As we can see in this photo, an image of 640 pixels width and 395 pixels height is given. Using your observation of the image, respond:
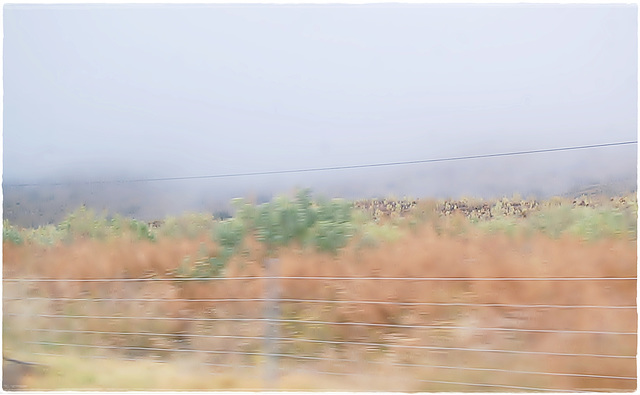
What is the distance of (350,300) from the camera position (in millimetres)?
3836

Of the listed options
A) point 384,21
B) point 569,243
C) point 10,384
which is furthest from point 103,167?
point 569,243

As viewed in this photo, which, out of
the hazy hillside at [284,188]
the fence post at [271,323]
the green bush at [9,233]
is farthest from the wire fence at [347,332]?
the hazy hillside at [284,188]

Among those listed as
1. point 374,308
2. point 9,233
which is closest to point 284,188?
point 374,308

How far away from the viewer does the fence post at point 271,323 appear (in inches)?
139

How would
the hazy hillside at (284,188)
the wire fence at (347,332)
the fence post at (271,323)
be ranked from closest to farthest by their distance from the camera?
1. the wire fence at (347,332)
2. the fence post at (271,323)
3. the hazy hillside at (284,188)

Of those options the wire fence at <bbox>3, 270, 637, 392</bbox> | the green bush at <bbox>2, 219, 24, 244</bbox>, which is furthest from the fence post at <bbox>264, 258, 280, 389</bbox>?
the green bush at <bbox>2, 219, 24, 244</bbox>

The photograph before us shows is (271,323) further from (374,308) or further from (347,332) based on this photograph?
(374,308)

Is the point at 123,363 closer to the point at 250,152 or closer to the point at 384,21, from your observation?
the point at 250,152

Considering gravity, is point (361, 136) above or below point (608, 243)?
above

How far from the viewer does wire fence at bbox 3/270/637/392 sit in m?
3.36

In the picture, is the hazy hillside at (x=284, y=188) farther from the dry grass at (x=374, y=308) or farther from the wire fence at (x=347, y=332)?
the wire fence at (x=347, y=332)

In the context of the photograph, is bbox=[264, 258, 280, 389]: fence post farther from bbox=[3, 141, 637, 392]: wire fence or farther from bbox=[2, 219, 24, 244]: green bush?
bbox=[2, 219, 24, 244]: green bush

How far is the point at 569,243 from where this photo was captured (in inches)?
148

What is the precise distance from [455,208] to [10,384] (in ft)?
10.3
